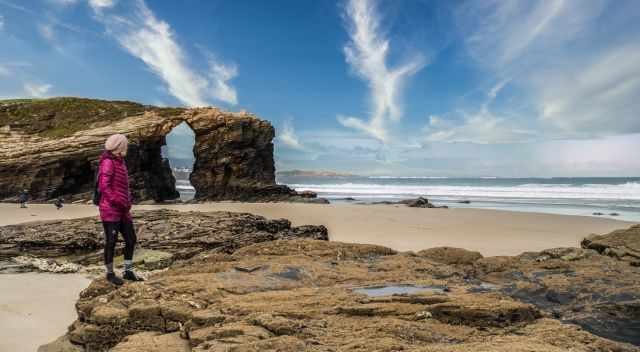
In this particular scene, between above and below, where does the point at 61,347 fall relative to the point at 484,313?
below

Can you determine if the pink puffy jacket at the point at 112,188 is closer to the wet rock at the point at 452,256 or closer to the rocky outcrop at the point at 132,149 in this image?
the wet rock at the point at 452,256

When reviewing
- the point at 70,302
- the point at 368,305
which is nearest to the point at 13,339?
the point at 70,302

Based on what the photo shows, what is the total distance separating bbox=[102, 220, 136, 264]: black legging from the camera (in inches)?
195

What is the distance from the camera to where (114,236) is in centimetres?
502

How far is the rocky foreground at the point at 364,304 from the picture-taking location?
2943mm

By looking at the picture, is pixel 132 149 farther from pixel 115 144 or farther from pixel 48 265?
pixel 115 144

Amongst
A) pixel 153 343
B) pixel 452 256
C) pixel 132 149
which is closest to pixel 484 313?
pixel 153 343

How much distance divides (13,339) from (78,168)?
92.0 ft

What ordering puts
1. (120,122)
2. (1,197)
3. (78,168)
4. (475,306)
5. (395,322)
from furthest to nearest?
(120,122) → (78,168) → (1,197) → (475,306) → (395,322)

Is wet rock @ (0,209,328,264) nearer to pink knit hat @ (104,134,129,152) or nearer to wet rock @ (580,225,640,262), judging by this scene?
pink knit hat @ (104,134,129,152)

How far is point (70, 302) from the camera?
5.17 meters

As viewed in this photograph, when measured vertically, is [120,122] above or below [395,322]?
above

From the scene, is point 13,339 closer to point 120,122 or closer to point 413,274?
point 413,274

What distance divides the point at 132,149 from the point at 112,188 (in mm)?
25256
